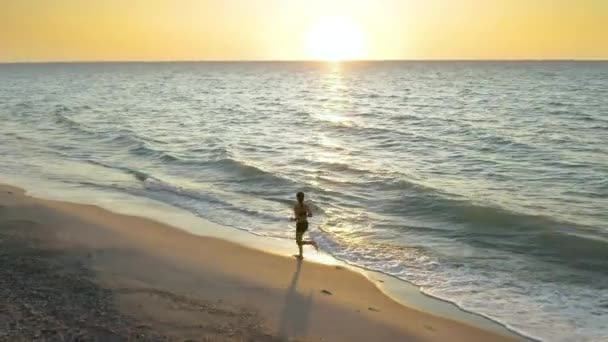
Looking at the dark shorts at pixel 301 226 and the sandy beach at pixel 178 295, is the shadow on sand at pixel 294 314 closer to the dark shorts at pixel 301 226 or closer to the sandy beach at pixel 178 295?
the sandy beach at pixel 178 295

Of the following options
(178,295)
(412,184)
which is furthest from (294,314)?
(412,184)

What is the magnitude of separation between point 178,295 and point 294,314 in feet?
7.06

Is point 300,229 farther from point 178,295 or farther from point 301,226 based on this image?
point 178,295

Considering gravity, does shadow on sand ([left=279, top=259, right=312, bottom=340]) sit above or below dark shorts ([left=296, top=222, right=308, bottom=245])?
below

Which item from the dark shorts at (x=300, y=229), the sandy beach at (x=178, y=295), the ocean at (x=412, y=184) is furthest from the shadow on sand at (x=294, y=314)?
the ocean at (x=412, y=184)

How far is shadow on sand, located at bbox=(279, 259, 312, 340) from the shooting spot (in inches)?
368

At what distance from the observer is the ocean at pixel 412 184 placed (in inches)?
490

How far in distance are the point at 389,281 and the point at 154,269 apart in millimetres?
4864

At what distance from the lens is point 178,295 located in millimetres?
10609

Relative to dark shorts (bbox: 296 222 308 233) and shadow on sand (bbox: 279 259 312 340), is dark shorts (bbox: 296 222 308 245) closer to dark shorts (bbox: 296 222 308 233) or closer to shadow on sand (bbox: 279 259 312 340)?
dark shorts (bbox: 296 222 308 233)

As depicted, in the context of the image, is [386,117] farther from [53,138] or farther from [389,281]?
[389,281]

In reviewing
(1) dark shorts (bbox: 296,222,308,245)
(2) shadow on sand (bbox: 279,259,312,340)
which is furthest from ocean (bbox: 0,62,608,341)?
(2) shadow on sand (bbox: 279,259,312,340)

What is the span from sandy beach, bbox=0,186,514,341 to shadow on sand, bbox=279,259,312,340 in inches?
0.7

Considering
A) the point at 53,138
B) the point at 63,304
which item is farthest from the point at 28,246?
the point at 53,138
